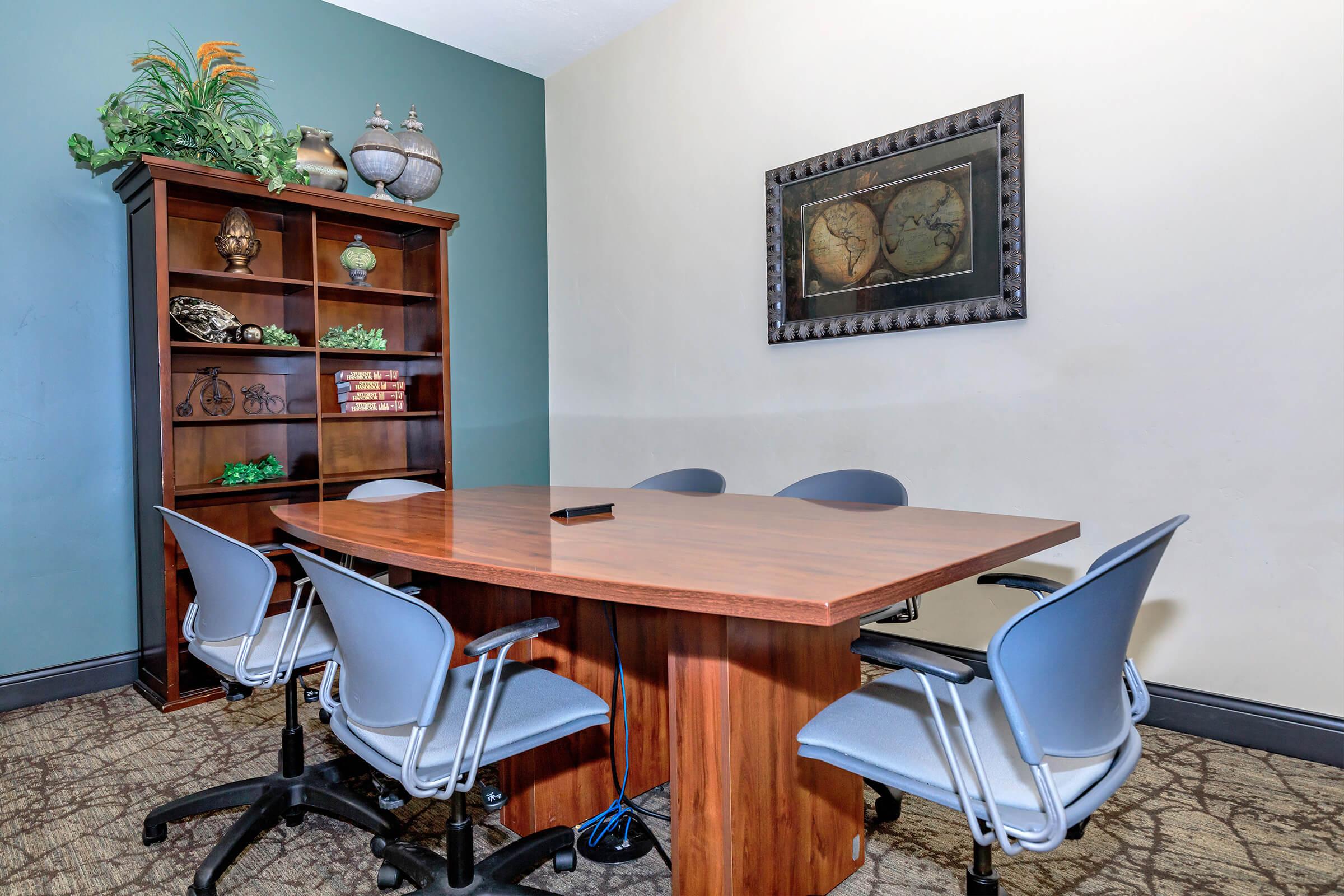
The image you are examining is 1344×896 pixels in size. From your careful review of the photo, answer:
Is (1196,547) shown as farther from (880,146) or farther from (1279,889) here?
(880,146)

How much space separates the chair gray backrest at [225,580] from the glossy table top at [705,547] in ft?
0.53

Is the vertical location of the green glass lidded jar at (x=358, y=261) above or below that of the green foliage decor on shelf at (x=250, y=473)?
above

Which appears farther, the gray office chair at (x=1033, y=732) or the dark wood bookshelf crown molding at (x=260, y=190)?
the dark wood bookshelf crown molding at (x=260, y=190)

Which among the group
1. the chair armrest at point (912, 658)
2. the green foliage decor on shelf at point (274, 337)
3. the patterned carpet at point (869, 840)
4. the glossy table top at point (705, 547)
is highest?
the green foliage decor on shelf at point (274, 337)

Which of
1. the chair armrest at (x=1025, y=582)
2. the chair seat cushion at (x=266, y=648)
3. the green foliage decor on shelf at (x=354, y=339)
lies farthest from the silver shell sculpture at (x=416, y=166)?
the chair armrest at (x=1025, y=582)

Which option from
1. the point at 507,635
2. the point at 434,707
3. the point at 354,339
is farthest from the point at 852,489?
the point at 354,339

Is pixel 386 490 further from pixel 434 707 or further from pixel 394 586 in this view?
pixel 434 707

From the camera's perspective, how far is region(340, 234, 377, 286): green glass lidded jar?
143 inches

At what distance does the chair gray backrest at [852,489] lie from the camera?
256cm

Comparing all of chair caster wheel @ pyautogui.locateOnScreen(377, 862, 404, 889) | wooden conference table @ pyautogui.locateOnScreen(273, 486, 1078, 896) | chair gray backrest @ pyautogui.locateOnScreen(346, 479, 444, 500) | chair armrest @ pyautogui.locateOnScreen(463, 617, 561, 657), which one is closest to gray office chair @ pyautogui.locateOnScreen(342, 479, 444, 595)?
chair gray backrest @ pyautogui.locateOnScreen(346, 479, 444, 500)

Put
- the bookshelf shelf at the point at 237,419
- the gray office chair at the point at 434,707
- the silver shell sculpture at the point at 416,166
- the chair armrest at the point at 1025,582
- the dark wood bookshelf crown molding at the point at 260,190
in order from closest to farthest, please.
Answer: the gray office chair at the point at 434,707 → the chair armrest at the point at 1025,582 → the dark wood bookshelf crown molding at the point at 260,190 → the bookshelf shelf at the point at 237,419 → the silver shell sculpture at the point at 416,166

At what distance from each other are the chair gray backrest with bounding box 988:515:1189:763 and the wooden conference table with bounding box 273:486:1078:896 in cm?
20

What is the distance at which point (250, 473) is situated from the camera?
3.33 meters

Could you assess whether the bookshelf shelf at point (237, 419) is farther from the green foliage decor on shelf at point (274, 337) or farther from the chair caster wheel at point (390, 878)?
the chair caster wheel at point (390, 878)
